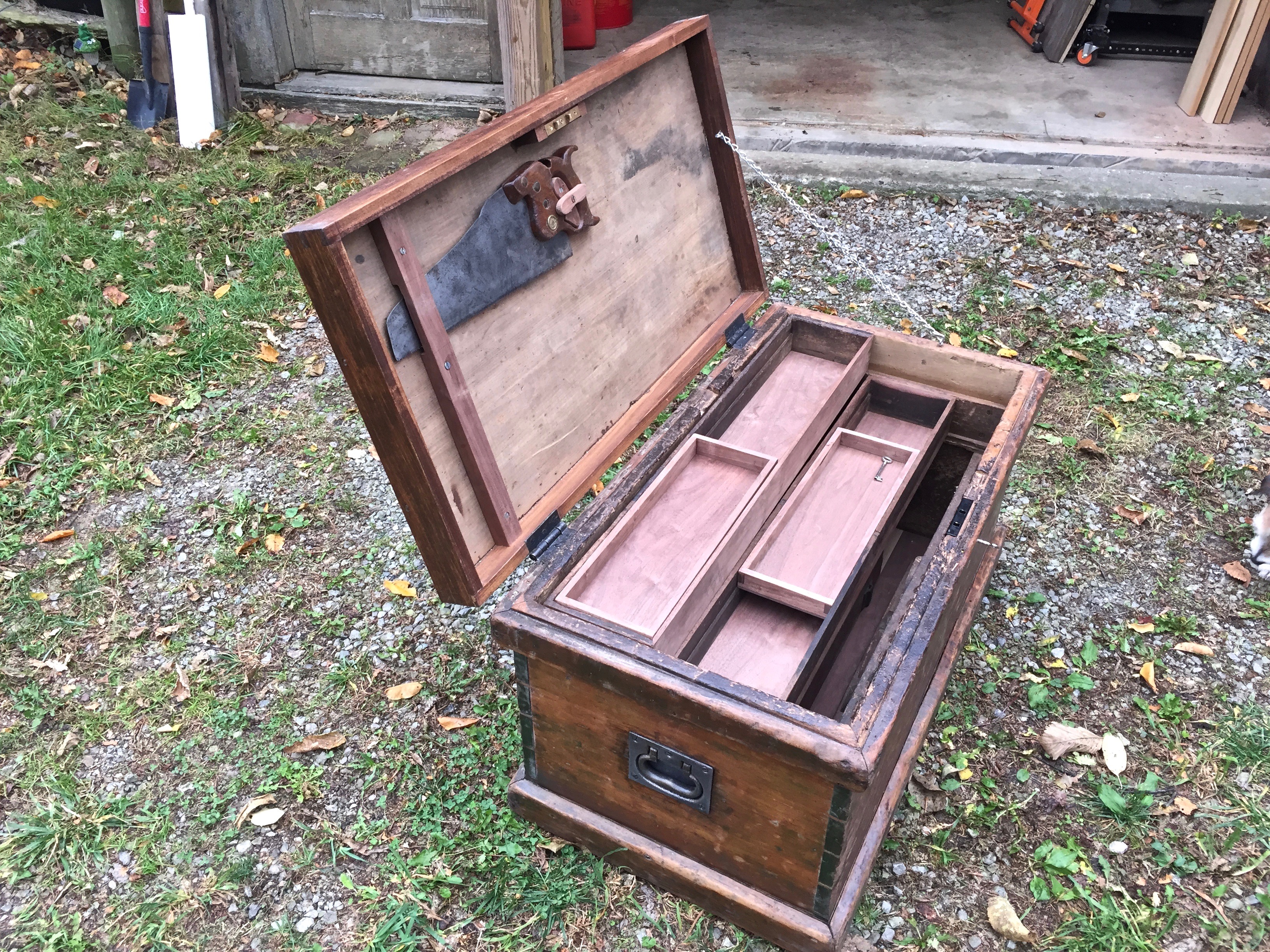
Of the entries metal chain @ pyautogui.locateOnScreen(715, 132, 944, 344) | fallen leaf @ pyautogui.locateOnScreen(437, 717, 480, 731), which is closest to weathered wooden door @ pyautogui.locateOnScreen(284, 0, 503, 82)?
metal chain @ pyautogui.locateOnScreen(715, 132, 944, 344)

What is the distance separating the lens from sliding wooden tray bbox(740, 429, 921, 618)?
7.34 ft

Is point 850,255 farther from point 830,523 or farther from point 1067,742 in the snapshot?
point 1067,742

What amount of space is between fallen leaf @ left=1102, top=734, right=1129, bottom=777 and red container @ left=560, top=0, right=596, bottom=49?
5.48 meters

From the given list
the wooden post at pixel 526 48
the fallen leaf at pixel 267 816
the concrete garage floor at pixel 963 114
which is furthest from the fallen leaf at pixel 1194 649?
the wooden post at pixel 526 48

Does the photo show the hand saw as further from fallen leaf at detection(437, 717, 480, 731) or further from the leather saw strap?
fallen leaf at detection(437, 717, 480, 731)

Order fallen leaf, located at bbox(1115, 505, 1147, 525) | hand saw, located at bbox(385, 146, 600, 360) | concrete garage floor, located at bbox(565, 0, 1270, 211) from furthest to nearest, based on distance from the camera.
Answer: concrete garage floor, located at bbox(565, 0, 1270, 211) → fallen leaf, located at bbox(1115, 505, 1147, 525) → hand saw, located at bbox(385, 146, 600, 360)

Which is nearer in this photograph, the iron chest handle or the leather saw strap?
the leather saw strap

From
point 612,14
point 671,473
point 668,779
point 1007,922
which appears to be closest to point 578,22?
point 612,14

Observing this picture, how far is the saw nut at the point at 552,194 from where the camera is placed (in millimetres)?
1893

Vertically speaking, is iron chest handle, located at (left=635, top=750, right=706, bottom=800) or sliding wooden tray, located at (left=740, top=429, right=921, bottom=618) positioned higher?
sliding wooden tray, located at (left=740, top=429, right=921, bottom=618)

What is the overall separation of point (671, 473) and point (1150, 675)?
1.64m

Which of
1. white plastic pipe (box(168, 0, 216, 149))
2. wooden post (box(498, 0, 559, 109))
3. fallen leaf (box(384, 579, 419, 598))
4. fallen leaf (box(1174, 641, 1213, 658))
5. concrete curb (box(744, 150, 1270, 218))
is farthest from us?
white plastic pipe (box(168, 0, 216, 149))

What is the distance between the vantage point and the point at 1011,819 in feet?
7.75

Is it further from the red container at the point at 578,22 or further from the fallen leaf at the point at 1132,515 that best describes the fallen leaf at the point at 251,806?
the red container at the point at 578,22
